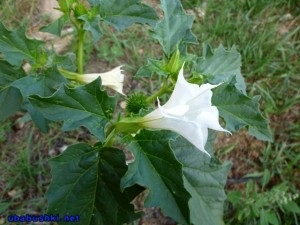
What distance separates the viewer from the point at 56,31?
1.26 meters

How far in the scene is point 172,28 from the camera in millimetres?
1195

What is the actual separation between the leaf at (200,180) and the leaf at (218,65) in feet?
0.64

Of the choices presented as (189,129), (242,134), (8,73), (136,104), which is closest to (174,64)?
(136,104)

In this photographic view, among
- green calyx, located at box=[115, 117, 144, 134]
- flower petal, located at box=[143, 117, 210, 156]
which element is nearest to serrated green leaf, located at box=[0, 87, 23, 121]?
green calyx, located at box=[115, 117, 144, 134]

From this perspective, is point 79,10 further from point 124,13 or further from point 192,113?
point 192,113

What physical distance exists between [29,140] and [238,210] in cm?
102

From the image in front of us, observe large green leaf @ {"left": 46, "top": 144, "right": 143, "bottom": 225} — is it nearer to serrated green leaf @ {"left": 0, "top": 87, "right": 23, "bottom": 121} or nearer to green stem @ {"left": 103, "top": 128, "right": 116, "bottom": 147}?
green stem @ {"left": 103, "top": 128, "right": 116, "bottom": 147}

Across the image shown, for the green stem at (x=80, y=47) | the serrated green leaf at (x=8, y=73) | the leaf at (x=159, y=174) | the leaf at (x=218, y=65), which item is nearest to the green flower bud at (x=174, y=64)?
the leaf at (x=218, y=65)

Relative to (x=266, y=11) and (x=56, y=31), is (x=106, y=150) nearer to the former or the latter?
(x=56, y=31)

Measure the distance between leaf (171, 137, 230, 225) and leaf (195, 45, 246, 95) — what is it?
0.19 metres

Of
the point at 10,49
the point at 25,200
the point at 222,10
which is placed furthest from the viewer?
the point at 222,10

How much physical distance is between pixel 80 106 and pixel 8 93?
370mm

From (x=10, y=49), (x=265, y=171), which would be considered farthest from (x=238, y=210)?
(x=10, y=49)

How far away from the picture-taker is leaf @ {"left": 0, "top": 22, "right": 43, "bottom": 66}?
115 centimetres
